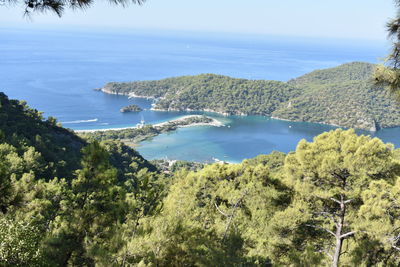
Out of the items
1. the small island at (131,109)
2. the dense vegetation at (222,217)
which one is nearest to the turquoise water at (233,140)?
the small island at (131,109)

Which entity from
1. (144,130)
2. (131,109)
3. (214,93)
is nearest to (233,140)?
(144,130)

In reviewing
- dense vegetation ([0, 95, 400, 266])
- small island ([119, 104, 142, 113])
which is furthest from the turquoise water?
dense vegetation ([0, 95, 400, 266])

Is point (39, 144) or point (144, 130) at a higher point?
point (39, 144)

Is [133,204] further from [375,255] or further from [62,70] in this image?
[62,70]

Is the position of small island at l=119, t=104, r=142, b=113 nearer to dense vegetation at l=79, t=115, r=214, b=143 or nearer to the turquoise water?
dense vegetation at l=79, t=115, r=214, b=143

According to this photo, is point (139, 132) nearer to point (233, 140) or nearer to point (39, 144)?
point (233, 140)

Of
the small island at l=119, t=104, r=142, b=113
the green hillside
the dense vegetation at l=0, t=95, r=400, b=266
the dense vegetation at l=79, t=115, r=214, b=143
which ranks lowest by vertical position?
the dense vegetation at l=79, t=115, r=214, b=143

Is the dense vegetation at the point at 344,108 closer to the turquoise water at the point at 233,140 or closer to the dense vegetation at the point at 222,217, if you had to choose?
the turquoise water at the point at 233,140
